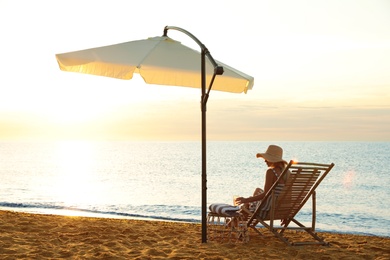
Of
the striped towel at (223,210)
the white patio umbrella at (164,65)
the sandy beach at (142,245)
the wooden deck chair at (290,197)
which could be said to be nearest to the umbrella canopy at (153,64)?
the white patio umbrella at (164,65)

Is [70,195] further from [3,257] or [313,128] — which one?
[313,128]

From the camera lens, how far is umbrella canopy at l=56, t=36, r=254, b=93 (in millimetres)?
5703

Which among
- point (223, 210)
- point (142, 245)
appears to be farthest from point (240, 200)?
point (142, 245)

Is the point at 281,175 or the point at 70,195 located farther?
the point at 70,195

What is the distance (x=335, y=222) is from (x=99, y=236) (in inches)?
429

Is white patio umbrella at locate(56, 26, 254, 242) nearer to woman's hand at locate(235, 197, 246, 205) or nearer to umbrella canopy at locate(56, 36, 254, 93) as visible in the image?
umbrella canopy at locate(56, 36, 254, 93)

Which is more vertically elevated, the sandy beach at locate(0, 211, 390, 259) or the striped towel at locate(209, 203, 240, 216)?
the striped towel at locate(209, 203, 240, 216)

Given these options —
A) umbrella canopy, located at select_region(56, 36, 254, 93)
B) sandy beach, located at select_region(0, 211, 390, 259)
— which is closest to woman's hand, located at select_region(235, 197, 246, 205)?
sandy beach, located at select_region(0, 211, 390, 259)

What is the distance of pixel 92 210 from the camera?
15906mm

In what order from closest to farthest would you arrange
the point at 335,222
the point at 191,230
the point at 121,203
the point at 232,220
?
the point at 232,220 → the point at 191,230 → the point at 335,222 → the point at 121,203

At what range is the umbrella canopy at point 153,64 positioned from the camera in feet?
18.7

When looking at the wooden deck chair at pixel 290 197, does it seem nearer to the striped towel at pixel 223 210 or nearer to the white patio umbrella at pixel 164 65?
the striped towel at pixel 223 210

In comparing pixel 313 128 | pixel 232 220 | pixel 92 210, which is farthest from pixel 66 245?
pixel 313 128

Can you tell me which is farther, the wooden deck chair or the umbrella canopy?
the wooden deck chair
